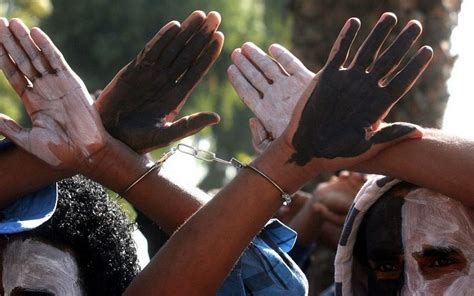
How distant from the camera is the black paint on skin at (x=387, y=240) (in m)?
3.84

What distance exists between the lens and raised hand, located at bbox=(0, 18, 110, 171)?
3.78 metres

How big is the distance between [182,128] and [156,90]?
0.15 metres

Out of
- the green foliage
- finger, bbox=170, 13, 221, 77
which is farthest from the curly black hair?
the green foliage

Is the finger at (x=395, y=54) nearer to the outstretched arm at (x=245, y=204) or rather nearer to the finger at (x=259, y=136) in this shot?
the outstretched arm at (x=245, y=204)

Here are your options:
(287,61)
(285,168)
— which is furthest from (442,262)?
(287,61)

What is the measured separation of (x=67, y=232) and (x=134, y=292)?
309mm

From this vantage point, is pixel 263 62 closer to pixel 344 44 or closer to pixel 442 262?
pixel 344 44

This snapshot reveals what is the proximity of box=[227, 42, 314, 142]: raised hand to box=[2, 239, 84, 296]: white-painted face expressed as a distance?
0.68 metres

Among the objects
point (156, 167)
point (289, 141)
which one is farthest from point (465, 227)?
point (156, 167)

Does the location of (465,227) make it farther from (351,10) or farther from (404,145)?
(351,10)

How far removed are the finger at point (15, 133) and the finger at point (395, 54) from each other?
1029 millimetres

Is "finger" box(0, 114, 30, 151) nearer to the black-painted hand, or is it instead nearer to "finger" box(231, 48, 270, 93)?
"finger" box(231, 48, 270, 93)

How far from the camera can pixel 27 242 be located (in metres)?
3.86

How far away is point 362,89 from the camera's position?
355cm
